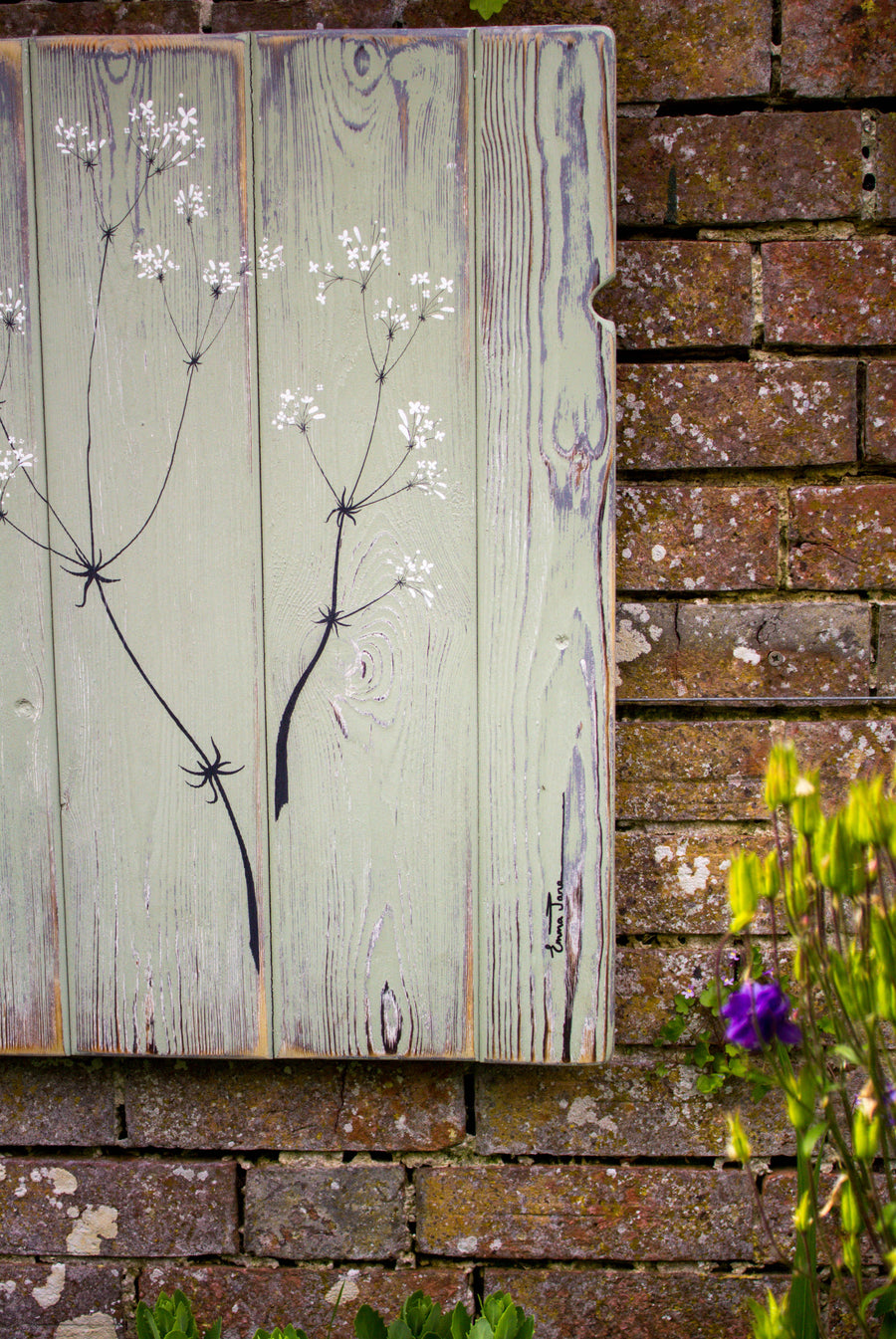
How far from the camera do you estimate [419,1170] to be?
3.55 ft

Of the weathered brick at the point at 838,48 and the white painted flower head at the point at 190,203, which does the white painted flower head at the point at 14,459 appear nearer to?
the white painted flower head at the point at 190,203

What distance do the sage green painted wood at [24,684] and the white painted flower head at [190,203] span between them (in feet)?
0.58

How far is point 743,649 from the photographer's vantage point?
1.06m

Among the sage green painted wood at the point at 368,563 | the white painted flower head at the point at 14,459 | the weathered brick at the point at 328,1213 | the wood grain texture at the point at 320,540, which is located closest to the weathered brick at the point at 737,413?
the wood grain texture at the point at 320,540

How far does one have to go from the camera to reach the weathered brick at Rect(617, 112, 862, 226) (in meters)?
1.03

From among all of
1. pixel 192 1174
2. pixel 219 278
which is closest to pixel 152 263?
pixel 219 278

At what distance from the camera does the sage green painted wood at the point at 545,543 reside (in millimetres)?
952

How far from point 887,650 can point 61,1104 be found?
1197 millimetres

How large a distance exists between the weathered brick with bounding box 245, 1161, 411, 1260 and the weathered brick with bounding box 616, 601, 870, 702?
0.69 meters

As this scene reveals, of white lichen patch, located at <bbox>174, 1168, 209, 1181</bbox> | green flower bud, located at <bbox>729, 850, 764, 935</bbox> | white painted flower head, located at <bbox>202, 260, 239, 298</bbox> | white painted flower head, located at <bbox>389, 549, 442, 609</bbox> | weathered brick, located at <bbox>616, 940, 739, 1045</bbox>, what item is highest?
white painted flower head, located at <bbox>202, 260, 239, 298</bbox>

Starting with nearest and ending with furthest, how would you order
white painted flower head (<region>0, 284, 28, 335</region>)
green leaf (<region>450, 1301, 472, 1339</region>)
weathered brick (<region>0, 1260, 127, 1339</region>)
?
green leaf (<region>450, 1301, 472, 1339</region>) < white painted flower head (<region>0, 284, 28, 335</region>) < weathered brick (<region>0, 1260, 127, 1339</region>)
